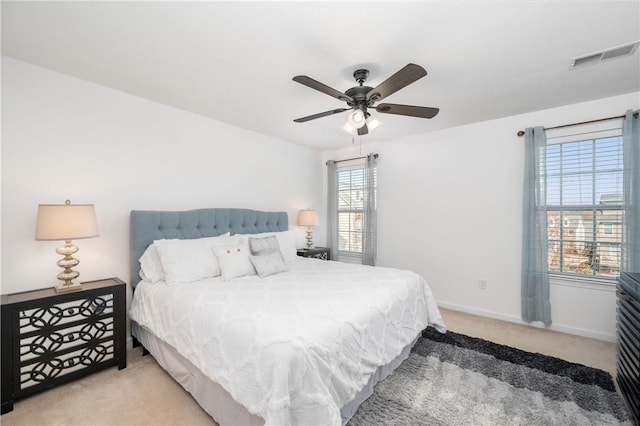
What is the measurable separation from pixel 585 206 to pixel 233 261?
376cm

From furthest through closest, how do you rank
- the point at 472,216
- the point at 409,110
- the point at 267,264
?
the point at 472,216
the point at 267,264
the point at 409,110

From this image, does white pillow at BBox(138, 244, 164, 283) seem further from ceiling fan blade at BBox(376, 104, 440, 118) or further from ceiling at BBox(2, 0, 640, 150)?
ceiling fan blade at BBox(376, 104, 440, 118)

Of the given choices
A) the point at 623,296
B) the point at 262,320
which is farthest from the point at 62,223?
the point at 623,296

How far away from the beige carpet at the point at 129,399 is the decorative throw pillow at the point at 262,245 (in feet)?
4.20

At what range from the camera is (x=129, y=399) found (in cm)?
194

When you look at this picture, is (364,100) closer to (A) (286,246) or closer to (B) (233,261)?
(B) (233,261)

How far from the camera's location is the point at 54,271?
7.59 feet

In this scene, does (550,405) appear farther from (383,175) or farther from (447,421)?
(383,175)

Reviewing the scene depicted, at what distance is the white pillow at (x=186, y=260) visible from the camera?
2.42 meters

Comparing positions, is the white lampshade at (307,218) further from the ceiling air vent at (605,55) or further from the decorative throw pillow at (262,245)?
the ceiling air vent at (605,55)

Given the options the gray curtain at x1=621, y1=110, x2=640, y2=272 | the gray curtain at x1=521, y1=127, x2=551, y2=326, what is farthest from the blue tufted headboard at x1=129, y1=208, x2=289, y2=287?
the gray curtain at x1=621, y1=110, x2=640, y2=272

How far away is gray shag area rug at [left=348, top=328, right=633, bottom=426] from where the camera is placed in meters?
1.76

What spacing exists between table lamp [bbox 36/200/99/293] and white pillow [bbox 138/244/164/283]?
459mm

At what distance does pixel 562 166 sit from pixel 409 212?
5.97 ft
